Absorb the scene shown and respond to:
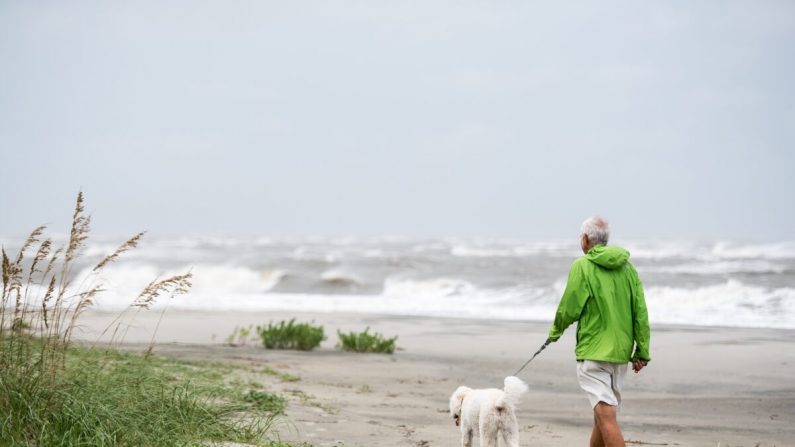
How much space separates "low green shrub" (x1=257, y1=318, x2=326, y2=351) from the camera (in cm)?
1354

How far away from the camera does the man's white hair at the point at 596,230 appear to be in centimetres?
542

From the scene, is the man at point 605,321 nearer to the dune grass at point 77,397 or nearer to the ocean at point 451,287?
the dune grass at point 77,397

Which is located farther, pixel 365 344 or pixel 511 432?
pixel 365 344

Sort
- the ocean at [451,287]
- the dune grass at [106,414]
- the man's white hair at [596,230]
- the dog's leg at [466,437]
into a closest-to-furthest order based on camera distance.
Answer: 1. the dune grass at [106,414]
2. the man's white hair at [596,230]
3. the dog's leg at [466,437]
4. the ocean at [451,287]

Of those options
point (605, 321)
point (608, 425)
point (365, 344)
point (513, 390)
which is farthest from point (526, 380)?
point (513, 390)

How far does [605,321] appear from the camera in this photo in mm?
5215

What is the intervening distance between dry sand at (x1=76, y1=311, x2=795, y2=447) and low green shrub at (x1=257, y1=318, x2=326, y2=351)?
0.90 feet

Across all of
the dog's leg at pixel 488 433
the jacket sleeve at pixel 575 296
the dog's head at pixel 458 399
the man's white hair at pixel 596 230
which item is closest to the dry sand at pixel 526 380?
the dog's head at pixel 458 399

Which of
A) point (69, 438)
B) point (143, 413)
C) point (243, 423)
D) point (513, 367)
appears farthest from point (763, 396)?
point (69, 438)

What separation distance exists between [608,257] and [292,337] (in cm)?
916

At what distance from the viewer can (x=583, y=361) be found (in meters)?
5.31

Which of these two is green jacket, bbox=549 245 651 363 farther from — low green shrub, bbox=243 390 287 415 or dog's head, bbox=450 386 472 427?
low green shrub, bbox=243 390 287 415

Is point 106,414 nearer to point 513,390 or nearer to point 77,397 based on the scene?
point 77,397

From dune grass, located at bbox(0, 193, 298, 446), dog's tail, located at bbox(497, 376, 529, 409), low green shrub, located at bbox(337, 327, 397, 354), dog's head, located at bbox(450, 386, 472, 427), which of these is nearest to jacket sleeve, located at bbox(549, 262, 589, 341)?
dog's tail, located at bbox(497, 376, 529, 409)
